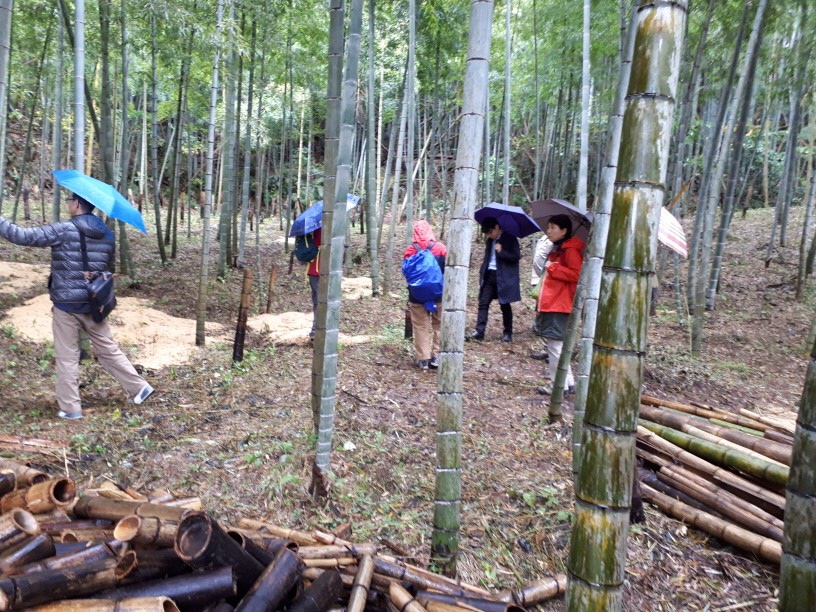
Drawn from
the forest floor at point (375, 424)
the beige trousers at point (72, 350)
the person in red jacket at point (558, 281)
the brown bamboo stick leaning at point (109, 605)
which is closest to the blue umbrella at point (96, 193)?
the beige trousers at point (72, 350)

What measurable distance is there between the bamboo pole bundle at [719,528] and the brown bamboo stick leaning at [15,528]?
9.34 ft

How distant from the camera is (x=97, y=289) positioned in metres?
3.86

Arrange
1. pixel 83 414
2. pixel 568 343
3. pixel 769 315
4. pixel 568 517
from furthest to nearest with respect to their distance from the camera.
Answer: pixel 769 315 < pixel 83 414 < pixel 568 343 < pixel 568 517

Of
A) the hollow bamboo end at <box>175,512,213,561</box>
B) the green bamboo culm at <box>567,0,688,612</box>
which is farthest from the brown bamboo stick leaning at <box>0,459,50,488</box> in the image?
the green bamboo culm at <box>567,0,688,612</box>

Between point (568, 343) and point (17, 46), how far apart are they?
33.5 feet

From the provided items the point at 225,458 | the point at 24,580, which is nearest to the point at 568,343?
the point at 225,458

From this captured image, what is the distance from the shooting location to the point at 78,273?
12.5 feet

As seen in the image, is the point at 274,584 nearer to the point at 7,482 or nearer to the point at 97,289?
the point at 7,482

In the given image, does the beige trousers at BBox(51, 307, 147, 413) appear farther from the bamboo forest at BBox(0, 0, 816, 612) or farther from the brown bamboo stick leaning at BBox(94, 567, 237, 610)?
the brown bamboo stick leaning at BBox(94, 567, 237, 610)

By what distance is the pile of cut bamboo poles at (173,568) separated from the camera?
1.67 metres

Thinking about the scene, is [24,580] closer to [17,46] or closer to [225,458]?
[225,458]

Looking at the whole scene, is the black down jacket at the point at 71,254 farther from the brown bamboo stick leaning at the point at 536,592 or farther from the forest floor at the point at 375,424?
the brown bamboo stick leaning at the point at 536,592

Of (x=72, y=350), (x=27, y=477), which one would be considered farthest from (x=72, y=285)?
(x=27, y=477)

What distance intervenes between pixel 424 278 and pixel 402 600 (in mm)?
3548
